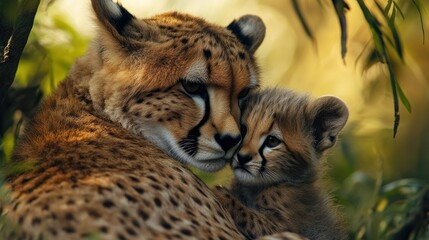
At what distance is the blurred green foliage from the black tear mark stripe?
0.60 metres

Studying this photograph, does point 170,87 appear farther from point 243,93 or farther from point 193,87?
point 243,93

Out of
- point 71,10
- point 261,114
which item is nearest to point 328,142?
point 261,114

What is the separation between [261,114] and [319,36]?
4524 millimetres

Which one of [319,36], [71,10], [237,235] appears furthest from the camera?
[319,36]

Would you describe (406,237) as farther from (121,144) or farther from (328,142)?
(121,144)

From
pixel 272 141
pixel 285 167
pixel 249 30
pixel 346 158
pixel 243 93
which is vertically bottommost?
pixel 346 158

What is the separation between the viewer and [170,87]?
Result: 15.3 feet

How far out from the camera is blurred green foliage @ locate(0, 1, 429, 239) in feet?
15.1

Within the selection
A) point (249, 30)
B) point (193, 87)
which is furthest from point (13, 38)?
point (249, 30)

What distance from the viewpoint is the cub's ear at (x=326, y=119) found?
5094 millimetres

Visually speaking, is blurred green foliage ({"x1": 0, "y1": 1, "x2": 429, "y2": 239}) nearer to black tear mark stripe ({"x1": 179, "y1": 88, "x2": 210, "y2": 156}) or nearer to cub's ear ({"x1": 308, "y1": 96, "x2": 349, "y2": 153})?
cub's ear ({"x1": 308, "y1": 96, "x2": 349, "y2": 153})

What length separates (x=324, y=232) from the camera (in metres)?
4.86

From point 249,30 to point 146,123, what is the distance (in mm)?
902

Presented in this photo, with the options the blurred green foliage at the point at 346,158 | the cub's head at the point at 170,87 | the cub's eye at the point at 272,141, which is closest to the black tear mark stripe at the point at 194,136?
the cub's head at the point at 170,87
